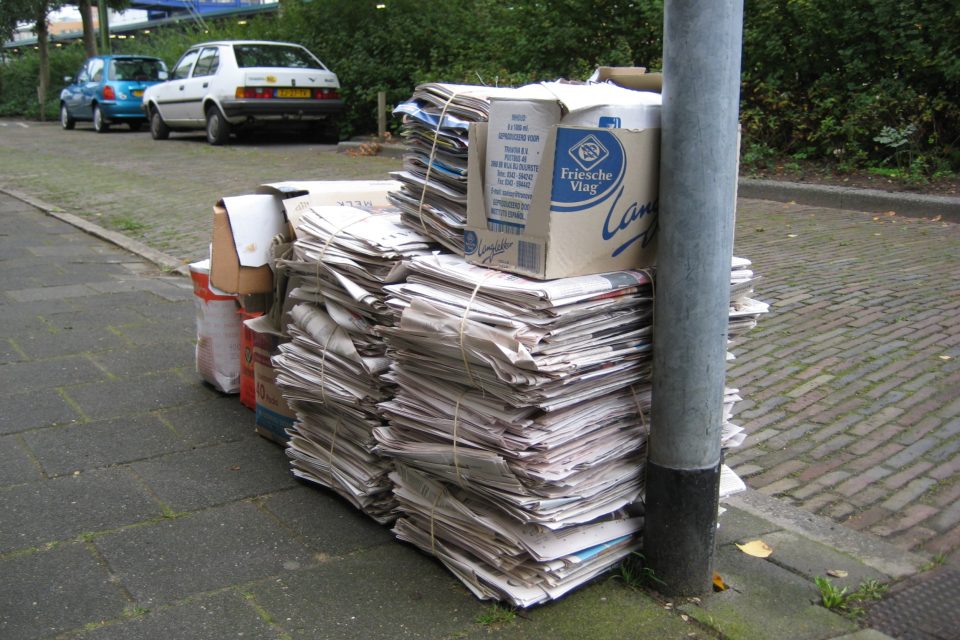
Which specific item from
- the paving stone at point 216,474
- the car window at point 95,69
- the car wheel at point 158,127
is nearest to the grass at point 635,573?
the paving stone at point 216,474

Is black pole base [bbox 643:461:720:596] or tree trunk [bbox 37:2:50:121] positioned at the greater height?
tree trunk [bbox 37:2:50:121]

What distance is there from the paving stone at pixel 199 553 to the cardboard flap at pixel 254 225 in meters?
1.17

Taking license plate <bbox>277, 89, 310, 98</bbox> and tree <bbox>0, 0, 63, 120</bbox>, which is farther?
tree <bbox>0, 0, 63, 120</bbox>

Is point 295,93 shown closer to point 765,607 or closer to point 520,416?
point 520,416

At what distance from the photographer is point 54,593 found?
2.99m

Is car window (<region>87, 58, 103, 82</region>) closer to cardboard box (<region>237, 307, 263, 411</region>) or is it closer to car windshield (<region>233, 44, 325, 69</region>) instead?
car windshield (<region>233, 44, 325, 69</region>)

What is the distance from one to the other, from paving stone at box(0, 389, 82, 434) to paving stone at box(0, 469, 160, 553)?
72 centimetres

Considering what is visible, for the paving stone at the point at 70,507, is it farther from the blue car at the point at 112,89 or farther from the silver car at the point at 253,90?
the blue car at the point at 112,89

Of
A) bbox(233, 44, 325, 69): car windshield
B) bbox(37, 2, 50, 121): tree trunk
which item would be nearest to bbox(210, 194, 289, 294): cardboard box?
bbox(233, 44, 325, 69): car windshield

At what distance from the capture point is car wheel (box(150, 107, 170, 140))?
1970cm

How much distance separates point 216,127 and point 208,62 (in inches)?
50.2

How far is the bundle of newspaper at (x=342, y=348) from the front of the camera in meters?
3.34

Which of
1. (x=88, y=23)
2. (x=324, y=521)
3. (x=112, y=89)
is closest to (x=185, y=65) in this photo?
(x=112, y=89)

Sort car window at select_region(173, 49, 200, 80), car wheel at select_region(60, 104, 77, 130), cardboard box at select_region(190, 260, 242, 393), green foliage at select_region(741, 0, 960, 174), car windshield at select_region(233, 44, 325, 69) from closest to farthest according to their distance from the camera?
1. cardboard box at select_region(190, 260, 242, 393)
2. green foliage at select_region(741, 0, 960, 174)
3. car windshield at select_region(233, 44, 325, 69)
4. car window at select_region(173, 49, 200, 80)
5. car wheel at select_region(60, 104, 77, 130)
